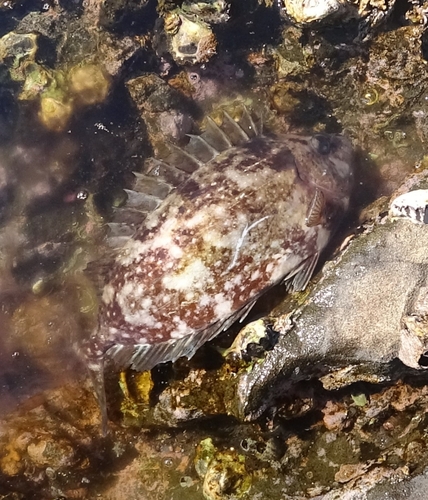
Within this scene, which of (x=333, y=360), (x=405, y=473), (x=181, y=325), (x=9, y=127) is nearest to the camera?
(x=405, y=473)

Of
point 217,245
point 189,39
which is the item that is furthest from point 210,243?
point 189,39

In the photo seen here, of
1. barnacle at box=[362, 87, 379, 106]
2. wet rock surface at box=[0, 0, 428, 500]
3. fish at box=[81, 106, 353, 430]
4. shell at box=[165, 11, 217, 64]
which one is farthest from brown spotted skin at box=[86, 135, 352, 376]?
shell at box=[165, 11, 217, 64]

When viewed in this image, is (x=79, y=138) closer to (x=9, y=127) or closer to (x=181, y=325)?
(x=9, y=127)

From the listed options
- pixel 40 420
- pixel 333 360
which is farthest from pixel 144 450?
pixel 333 360

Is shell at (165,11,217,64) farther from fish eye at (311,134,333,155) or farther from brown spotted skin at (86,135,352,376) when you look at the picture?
fish eye at (311,134,333,155)

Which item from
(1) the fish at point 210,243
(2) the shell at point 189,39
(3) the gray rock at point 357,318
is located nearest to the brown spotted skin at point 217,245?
(1) the fish at point 210,243
